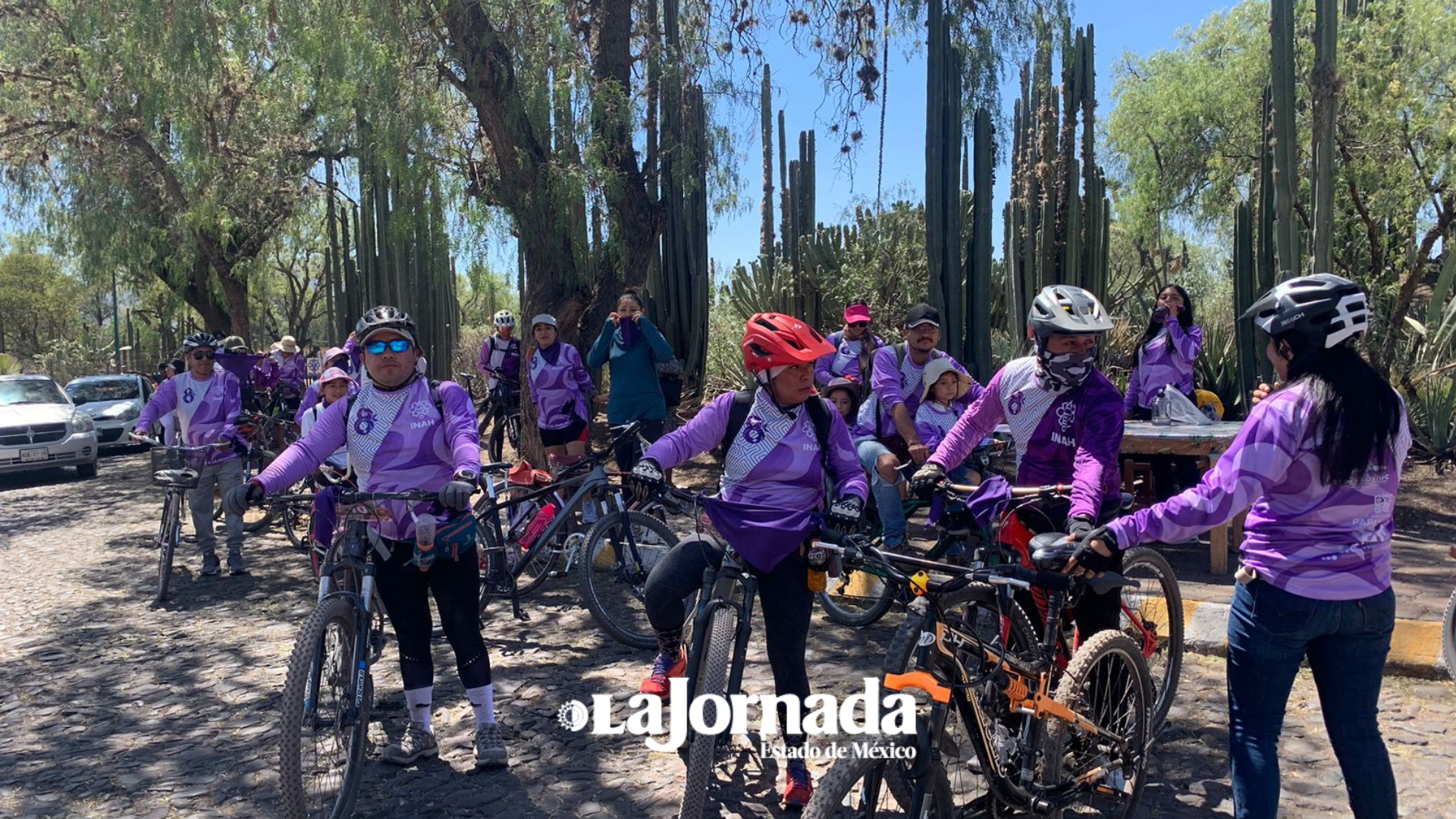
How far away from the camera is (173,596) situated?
8328 millimetres

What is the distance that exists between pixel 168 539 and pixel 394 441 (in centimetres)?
489

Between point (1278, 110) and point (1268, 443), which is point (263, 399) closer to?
point (1278, 110)

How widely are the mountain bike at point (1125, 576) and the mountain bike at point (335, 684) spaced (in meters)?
1.92

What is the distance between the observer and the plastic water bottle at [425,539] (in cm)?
421

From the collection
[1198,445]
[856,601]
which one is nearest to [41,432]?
[856,601]

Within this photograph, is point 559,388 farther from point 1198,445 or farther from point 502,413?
point 1198,445

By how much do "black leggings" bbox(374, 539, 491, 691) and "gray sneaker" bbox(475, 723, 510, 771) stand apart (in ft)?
0.71

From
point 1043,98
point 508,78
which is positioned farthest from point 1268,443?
point 1043,98

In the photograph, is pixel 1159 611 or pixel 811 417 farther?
pixel 1159 611

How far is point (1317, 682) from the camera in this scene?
10.3 ft

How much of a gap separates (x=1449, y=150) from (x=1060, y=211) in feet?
27.2

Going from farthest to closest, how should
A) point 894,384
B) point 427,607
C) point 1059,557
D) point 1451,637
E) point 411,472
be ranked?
point 894,384 < point 1451,637 < point 427,607 < point 411,472 < point 1059,557

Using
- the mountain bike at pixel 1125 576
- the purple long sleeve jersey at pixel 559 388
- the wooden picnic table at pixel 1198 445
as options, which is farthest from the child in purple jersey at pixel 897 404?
the purple long sleeve jersey at pixel 559 388

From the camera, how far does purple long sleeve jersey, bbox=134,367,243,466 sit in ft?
28.8
